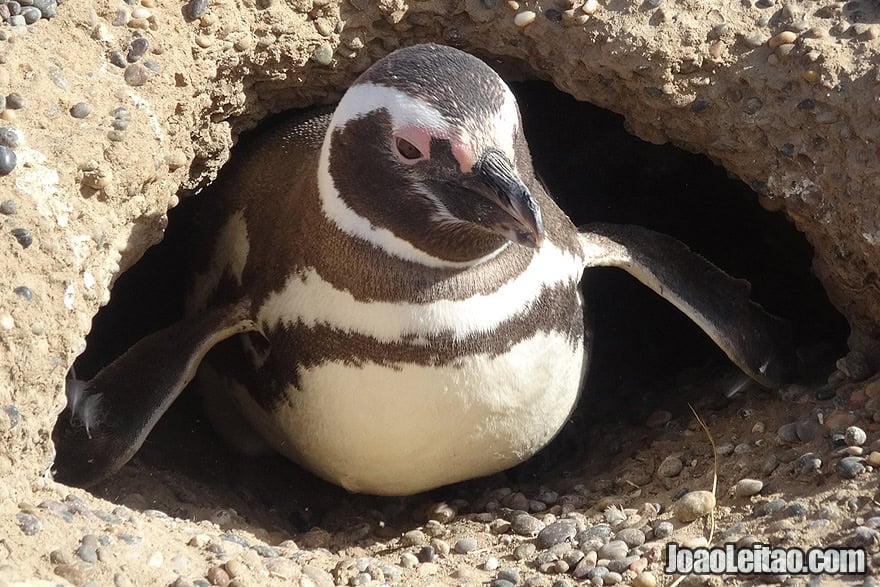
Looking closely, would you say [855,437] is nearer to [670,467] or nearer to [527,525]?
[670,467]

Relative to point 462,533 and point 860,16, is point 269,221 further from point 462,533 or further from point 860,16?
point 860,16

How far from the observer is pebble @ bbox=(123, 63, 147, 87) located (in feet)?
9.19

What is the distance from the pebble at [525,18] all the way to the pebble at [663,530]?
1.40 meters

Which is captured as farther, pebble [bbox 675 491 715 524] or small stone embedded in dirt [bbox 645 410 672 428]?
small stone embedded in dirt [bbox 645 410 672 428]

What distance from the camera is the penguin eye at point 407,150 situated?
→ 2.51m

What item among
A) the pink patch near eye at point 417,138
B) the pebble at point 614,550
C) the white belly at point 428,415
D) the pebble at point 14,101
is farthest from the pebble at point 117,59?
the pebble at point 614,550

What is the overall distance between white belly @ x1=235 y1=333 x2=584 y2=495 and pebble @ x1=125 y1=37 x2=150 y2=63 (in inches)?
33.3

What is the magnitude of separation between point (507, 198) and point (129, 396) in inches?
46.0

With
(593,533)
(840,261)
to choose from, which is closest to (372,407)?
(593,533)

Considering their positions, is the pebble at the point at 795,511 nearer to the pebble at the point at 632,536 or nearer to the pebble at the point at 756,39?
the pebble at the point at 632,536

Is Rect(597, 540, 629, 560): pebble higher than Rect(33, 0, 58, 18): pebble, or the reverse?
Rect(33, 0, 58, 18): pebble

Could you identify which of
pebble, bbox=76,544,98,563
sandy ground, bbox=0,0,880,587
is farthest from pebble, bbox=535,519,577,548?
pebble, bbox=76,544,98,563

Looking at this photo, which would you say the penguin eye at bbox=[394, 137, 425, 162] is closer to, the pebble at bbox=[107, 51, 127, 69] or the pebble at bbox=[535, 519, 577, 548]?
the pebble at bbox=[107, 51, 127, 69]

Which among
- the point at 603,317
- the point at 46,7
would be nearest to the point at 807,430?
the point at 603,317
